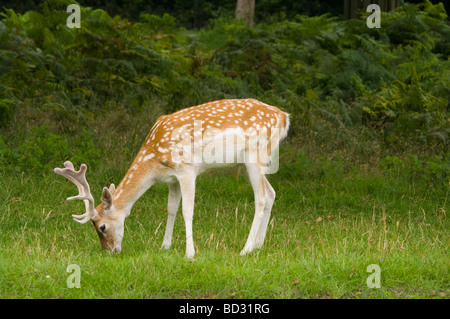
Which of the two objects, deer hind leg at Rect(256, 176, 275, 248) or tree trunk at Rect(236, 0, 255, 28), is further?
tree trunk at Rect(236, 0, 255, 28)

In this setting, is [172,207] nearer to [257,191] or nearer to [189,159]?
[189,159]

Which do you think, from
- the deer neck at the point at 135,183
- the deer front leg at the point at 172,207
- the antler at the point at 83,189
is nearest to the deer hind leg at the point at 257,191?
the deer front leg at the point at 172,207

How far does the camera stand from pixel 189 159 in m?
6.55

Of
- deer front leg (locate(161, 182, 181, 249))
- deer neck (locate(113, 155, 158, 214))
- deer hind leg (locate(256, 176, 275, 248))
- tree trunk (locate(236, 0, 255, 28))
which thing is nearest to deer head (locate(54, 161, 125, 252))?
deer neck (locate(113, 155, 158, 214))

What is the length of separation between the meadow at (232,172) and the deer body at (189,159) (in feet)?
A: 0.88

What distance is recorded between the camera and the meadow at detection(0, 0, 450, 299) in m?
5.27

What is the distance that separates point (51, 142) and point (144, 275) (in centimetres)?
452

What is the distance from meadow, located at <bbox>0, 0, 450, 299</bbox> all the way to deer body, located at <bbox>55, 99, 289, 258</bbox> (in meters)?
0.27

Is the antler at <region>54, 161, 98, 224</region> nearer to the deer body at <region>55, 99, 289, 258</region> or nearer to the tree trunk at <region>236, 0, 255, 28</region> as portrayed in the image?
the deer body at <region>55, 99, 289, 258</region>

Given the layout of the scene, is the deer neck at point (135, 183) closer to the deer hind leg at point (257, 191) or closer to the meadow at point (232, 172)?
the meadow at point (232, 172)

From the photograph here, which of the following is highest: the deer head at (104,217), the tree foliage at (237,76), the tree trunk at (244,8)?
the tree trunk at (244,8)

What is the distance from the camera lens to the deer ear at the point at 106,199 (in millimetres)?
6191

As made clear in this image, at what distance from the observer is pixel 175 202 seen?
6945mm

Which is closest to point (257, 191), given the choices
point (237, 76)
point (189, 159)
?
point (189, 159)
